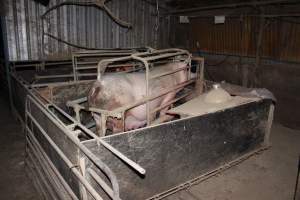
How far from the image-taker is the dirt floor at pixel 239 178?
11.5 ft

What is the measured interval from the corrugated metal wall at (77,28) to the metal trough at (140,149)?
8.08ft

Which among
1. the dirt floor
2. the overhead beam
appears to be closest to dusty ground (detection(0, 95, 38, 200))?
the dirt floor

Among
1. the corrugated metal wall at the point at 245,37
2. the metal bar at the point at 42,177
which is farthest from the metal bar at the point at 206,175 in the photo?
the corrugated metal wall at the point at 245,37

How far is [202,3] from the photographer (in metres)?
7.50

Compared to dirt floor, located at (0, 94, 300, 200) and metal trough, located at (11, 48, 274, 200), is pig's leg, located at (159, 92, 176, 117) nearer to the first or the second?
metal trough, located at (11, 48, 274, 200)

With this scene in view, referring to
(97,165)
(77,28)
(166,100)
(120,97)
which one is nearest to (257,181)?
(166,100)

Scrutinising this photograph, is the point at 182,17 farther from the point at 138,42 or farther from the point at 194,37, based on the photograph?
the point at 138,42

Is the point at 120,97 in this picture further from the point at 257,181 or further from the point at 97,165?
the point at 257,181

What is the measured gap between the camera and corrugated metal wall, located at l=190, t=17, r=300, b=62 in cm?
605

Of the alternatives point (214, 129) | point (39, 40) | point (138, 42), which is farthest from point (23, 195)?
→ point (138, 42)

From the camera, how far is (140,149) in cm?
283

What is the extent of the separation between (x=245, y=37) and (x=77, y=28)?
4.50 metres

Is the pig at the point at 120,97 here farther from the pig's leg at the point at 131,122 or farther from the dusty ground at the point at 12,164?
the dusty ground at the point at 12,164

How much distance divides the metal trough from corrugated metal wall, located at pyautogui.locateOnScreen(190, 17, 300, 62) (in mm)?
2534
